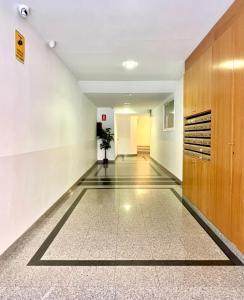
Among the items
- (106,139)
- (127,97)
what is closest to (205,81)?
(127,97)

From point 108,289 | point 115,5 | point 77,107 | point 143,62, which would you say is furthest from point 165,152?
point 108,289

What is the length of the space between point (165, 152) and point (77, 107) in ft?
11.4

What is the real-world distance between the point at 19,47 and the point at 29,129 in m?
0.95

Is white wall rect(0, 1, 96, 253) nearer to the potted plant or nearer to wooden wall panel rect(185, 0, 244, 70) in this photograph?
wooden wall panel rect(185, 0, 244, 70)

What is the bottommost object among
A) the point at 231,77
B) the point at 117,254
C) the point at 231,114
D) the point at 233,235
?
the point at 117,254

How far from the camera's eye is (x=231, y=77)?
2.60 metres

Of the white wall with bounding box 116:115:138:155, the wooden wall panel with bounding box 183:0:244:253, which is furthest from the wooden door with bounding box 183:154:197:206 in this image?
the white wall with bounding box 116:115:138:155

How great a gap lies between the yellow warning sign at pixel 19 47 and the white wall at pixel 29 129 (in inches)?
2.6

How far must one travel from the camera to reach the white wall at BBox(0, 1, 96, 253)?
235 cm

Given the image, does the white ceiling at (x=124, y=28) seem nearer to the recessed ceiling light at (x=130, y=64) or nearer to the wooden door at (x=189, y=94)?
the recessed ceiling light at (x=130, y=64)

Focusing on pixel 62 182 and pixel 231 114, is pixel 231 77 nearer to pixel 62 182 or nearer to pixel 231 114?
pixel 231 114

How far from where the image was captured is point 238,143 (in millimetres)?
2430

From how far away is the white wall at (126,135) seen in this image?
532 inches

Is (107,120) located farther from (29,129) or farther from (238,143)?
(238,143)
